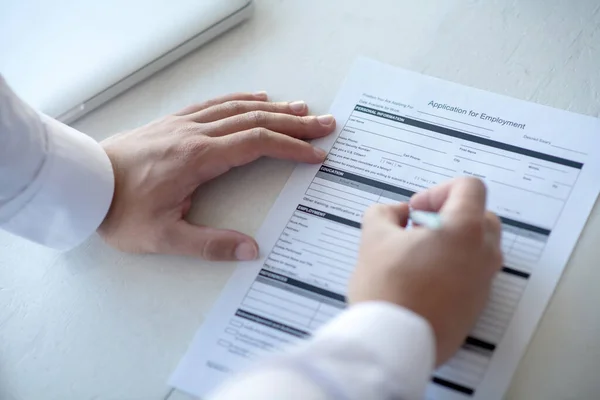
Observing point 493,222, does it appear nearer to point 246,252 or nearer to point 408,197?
point 408,197

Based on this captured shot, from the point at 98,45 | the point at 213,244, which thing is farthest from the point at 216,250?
the point at 98,45

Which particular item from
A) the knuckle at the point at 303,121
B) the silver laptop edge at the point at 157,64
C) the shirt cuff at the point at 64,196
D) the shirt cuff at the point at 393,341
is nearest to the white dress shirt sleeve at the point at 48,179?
the shirt cuff at the point at 64,196

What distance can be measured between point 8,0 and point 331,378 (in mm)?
746

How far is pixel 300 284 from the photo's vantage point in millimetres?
619

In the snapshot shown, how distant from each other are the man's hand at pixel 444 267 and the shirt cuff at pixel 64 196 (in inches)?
11.6

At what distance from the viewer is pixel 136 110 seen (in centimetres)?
80

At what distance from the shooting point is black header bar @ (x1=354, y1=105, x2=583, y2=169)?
645 millimetres

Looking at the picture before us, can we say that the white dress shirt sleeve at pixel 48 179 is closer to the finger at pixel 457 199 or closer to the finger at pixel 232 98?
the finger at pixel 232 98

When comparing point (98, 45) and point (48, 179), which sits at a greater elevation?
point (98, 45)

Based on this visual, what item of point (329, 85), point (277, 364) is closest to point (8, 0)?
point (329, 85)

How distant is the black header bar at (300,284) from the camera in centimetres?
60

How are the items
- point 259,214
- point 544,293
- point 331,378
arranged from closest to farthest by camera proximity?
1. point 331,378
2. point 544,293
3. point 259,214

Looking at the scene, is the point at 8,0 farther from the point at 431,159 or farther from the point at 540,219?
the point at 540,219

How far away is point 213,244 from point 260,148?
120 mm
